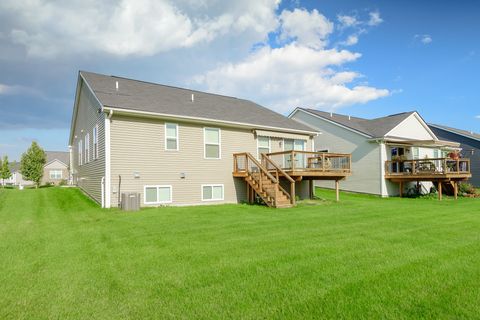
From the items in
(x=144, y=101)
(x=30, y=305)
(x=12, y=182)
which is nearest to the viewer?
(x=30, y=305)

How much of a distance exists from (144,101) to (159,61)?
6847 millimetres

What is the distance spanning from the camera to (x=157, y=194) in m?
12.6

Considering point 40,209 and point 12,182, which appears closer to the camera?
point 40,209

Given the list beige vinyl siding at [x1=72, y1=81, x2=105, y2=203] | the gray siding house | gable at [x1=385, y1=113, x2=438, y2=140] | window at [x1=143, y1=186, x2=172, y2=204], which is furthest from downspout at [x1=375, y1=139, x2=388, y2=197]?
beige vinyl siding at [x1=72, y1=81, x2=105, y2=203]

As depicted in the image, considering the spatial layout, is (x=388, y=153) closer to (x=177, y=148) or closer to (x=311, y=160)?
(x=311, y=160)

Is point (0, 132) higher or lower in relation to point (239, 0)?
lower

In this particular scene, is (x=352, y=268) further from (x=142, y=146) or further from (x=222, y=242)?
(x=142, y=146)

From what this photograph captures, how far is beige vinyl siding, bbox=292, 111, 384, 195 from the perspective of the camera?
20.0 metres

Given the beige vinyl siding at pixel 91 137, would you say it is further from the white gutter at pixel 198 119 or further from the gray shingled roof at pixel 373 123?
the gray shingled roof at pixel 373 123

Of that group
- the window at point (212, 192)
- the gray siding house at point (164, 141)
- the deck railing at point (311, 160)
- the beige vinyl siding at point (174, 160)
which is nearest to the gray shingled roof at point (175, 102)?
the gray siding house at point (164, 141)

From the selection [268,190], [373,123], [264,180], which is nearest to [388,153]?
[373,123]

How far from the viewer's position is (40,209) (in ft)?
36.9

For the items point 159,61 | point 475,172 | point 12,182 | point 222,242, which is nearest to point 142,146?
point 222,242

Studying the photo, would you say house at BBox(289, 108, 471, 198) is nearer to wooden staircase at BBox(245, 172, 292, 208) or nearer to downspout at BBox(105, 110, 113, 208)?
wooden staircase at BBox(245, 172, 292, 208)
